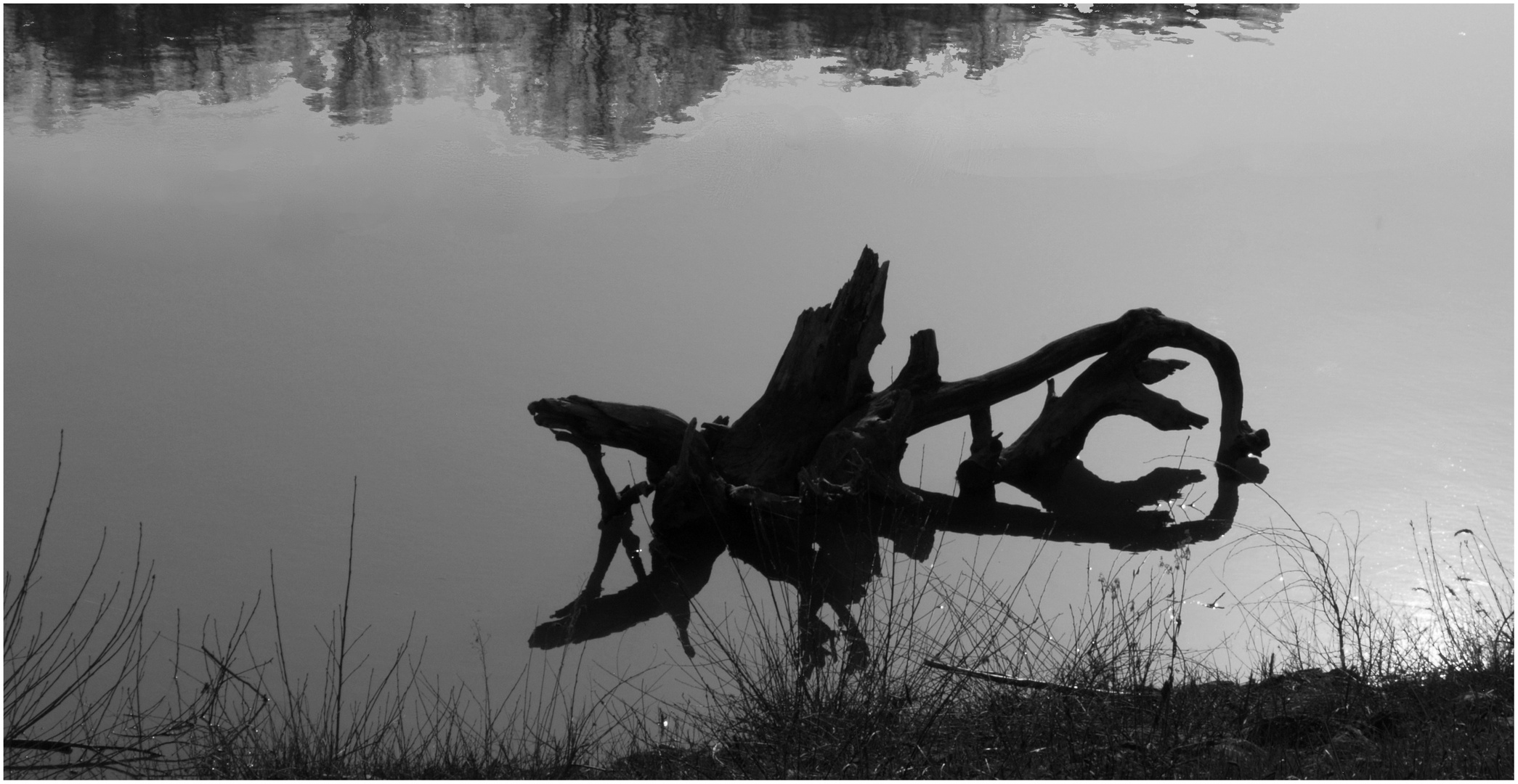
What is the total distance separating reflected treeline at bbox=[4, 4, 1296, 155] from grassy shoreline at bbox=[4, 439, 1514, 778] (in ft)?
20.4

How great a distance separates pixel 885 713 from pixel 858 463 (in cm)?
178

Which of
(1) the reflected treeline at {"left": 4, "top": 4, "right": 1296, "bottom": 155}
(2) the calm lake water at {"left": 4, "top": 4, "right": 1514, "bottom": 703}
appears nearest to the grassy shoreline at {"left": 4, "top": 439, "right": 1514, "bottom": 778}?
(2) the calm lake water at {"left": 4, "top": 4, "right": 1514, "bottom": 703}

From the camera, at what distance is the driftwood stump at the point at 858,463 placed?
179 inches

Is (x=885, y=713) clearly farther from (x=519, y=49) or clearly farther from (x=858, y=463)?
(x=519, y=49)

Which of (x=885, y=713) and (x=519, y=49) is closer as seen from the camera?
(x=885, y=713)

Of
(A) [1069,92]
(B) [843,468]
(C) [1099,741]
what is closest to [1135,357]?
(B) [843,468]

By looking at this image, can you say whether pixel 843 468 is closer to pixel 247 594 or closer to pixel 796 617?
pixel 796 617

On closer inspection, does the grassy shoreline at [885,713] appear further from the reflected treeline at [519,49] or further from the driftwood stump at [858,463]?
the reflected treeline at [519,49]

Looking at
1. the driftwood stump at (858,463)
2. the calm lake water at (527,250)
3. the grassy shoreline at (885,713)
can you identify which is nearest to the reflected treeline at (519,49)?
the calm lake water at (527,250)

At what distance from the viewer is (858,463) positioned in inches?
183

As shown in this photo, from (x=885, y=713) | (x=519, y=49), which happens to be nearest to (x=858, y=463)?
(x=885, y=713)

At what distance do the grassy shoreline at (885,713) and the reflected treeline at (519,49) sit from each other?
6204 mm

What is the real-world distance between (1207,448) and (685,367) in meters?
2.21

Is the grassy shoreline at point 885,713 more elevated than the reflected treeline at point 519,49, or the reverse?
the reflected treeline at point 519,49
